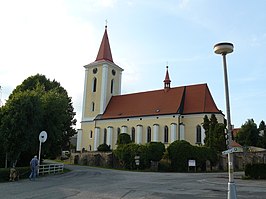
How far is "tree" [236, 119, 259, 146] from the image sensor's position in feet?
246

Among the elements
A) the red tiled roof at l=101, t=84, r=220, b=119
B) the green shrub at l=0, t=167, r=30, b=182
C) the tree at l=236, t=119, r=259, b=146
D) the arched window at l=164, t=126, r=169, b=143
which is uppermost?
the red tiled roof at l=101, t=84, r=220, b=119

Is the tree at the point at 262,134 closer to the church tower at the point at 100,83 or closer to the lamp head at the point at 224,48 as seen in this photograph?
the church tower at the point at 100,83

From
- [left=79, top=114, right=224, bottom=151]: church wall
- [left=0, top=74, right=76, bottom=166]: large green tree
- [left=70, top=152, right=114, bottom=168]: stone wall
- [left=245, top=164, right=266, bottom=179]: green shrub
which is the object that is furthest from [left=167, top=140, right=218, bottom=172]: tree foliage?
[left=0, top=74, right=76, bottom=166]: large green tree

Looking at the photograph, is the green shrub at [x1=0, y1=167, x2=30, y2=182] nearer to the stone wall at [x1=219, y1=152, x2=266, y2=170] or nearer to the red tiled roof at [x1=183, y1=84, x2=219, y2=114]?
the stone wall at [x1=219, y1=152, x2=266, y2=170]

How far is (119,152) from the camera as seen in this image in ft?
126

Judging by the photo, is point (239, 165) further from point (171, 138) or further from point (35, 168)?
point (35, 168)

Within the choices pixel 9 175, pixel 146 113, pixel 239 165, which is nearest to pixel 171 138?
pixel 146 113

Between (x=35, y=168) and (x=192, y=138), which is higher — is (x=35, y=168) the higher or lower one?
the lower one

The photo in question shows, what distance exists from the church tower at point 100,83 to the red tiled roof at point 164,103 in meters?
1.91

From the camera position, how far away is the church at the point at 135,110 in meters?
48.4

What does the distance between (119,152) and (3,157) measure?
14828 millimetres

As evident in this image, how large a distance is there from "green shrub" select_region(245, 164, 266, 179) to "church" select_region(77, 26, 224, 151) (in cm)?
2396

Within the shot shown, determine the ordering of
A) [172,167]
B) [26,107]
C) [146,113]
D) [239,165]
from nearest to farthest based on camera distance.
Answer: [26,107]
[172,167]
[239,165]
[146,113]

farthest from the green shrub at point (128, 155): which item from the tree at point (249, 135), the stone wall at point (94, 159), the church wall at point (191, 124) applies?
the tree at point (249, 135)
